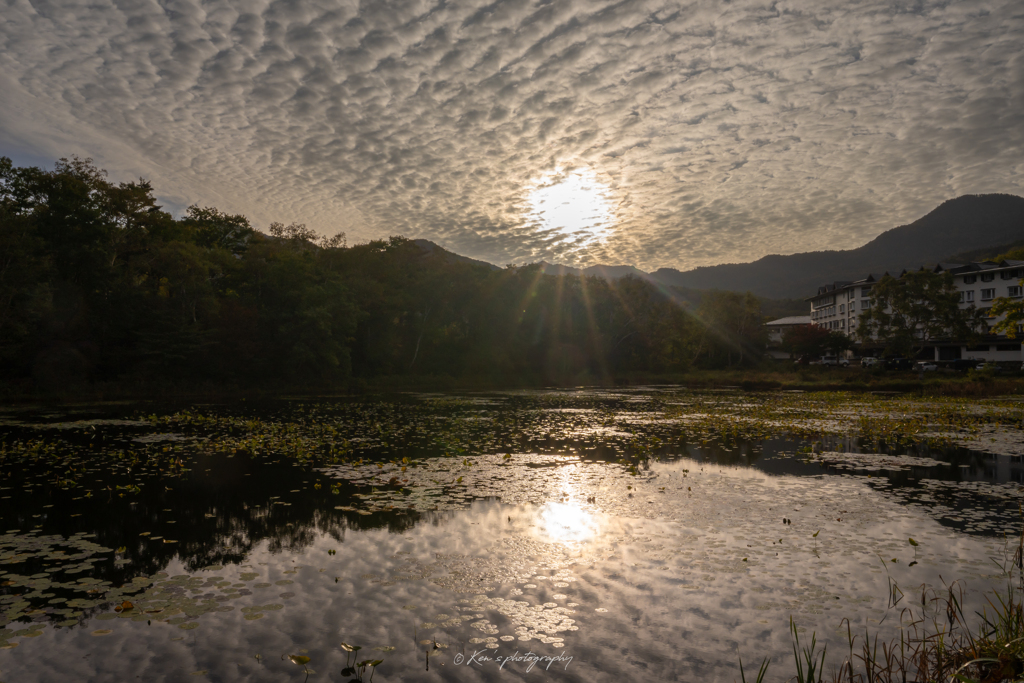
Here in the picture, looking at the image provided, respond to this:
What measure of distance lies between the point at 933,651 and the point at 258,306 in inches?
1992

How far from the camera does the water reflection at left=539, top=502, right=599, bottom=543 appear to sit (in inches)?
326

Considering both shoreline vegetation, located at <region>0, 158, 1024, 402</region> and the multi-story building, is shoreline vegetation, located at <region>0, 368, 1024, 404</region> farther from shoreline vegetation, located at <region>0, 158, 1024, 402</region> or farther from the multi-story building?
the multi-story building

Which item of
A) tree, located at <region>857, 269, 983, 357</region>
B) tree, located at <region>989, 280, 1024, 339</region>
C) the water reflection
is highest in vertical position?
tree, located at <region>857, 269, 983, 357</region>

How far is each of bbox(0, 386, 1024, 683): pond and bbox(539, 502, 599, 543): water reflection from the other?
0.19ft

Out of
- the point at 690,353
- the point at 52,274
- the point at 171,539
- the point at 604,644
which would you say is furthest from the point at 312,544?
the point at 690,353

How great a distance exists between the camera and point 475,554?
750 centimetres

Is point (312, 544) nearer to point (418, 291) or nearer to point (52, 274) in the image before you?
point (52, 274)

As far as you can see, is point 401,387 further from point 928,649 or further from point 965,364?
point 965,364

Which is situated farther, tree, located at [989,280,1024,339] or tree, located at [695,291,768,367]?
tree, located at [695,291,768,367]

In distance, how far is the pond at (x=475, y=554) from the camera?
195 inches

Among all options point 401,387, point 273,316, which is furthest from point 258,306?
point 401,387

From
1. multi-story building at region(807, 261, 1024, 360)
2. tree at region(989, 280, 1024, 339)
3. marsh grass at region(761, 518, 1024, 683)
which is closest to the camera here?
marsh grass at region(761, 518, 1024, 683)

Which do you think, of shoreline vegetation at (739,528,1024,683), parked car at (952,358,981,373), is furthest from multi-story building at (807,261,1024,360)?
shoreline vegetation at (739,528,1024,683)

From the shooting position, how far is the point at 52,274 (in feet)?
116
